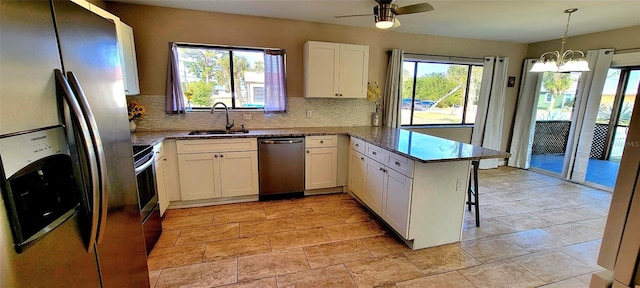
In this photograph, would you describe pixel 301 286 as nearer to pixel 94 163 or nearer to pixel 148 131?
pixel 94 163

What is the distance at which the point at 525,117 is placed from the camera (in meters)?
5.11

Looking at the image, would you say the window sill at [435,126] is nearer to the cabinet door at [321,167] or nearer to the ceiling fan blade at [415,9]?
the cabinet door at [321,167]

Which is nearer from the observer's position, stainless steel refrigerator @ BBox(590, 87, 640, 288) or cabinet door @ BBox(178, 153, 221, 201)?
stainless steel refrigerator @ BBox(590, 87, 640, 288)

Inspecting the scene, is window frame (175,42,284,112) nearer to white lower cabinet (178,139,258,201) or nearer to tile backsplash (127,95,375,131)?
tile backsplash (127,95,375,131)

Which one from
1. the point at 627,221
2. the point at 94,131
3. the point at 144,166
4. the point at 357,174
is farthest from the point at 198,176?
the point at 627,221

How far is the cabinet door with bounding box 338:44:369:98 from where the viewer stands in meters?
3.73

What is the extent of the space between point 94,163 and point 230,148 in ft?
7.51

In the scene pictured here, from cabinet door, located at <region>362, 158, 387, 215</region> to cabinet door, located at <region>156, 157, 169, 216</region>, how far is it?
2246 mm

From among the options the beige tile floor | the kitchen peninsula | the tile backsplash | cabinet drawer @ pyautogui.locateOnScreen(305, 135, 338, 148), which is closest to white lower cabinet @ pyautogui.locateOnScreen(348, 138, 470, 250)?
the kitchen peninsula

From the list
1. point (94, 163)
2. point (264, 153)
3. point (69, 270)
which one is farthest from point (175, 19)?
point (69, 270)

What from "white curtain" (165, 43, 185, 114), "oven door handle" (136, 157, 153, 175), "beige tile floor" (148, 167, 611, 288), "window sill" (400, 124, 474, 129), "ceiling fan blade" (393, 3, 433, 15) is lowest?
"beige tile floor" (148, 167, 611, 288)

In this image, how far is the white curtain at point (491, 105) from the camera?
192 inches

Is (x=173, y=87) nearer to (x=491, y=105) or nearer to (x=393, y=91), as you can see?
(x=393, y=91)

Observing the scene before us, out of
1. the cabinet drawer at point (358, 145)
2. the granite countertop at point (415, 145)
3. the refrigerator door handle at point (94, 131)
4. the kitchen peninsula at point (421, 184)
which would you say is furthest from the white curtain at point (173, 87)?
the refrigerator door handle at point (94, 131)
